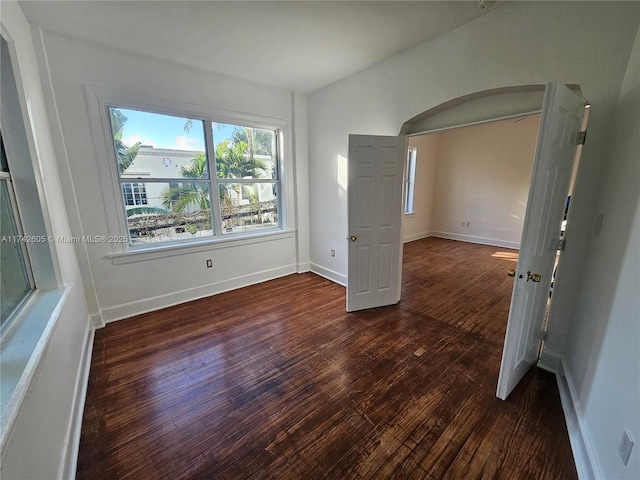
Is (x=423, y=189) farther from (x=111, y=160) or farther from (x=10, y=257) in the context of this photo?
(x=10, y=257)

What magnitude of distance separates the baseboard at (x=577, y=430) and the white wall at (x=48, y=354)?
2382 mm

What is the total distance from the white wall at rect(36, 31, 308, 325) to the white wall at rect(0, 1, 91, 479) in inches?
7.2

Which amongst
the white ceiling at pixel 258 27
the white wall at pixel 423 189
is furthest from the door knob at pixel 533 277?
the white wall at pixel 423 189

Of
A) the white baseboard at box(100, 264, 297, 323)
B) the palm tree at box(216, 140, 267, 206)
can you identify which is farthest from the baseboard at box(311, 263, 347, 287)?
the palm tree at box(216, 140, 267, 206)

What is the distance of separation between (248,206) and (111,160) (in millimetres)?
1615

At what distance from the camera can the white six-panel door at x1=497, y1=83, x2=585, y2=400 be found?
1456 millimetres

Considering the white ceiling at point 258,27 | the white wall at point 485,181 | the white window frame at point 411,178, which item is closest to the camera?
the white ceiling at point 258,27

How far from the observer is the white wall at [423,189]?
6461 millimetres

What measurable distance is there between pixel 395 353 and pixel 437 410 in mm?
602

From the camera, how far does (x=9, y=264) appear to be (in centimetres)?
153

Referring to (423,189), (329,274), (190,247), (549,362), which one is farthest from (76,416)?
(423,189)

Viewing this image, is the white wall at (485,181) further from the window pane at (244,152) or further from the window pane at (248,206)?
the window pane at (248,206)

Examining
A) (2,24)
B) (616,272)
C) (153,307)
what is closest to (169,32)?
(2,24)

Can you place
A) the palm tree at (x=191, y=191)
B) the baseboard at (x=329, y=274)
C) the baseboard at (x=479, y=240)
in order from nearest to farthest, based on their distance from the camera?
the palm tree at (x=191, y=191), the baseboard at (x=329, y=274), the baseboard at (x=479, y=240)
